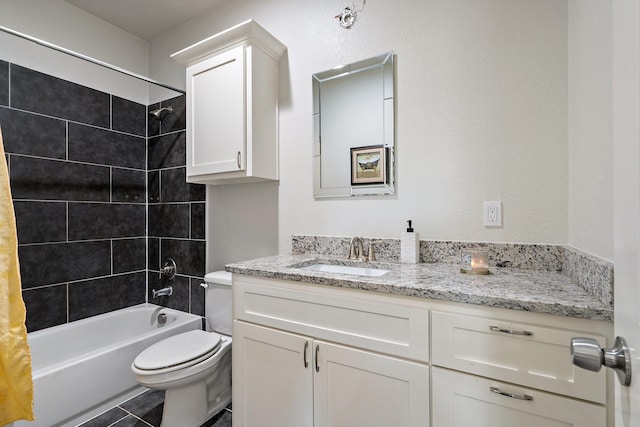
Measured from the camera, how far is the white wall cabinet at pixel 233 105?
1709 millimetres

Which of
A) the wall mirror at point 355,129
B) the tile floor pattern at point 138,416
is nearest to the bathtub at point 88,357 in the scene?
the tile floor pattern at point 138,416

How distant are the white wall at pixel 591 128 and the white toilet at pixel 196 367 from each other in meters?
1.77

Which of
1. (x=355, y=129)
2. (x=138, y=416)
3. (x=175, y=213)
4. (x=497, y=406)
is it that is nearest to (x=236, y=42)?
(x=355, y=129)

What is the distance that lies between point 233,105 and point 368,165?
2.83ft

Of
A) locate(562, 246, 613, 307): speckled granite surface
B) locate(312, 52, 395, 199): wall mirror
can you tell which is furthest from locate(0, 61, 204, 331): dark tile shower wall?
locate(562, 246, 613, 307): speckled granite surface

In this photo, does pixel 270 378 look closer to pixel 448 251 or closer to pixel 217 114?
pixel 448 251

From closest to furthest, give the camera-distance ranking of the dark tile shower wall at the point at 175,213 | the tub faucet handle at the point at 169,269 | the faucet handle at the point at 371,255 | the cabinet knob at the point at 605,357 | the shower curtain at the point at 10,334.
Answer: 1. the cabinet knob at the point at 605,357
2. the shower curtain at the point at 10,334
3. the faucet handle at the point at 371,255
4. the dark tile shower wall at the point at 175,213
5. the tub faucet handle at the point at 169,269

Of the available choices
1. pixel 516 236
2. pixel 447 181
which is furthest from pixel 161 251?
pixel 516 236

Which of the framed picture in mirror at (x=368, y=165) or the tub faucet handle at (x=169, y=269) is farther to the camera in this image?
the tub faucet handle at (x=169, y=269)

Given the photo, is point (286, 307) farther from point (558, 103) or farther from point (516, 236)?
point (558, 103)

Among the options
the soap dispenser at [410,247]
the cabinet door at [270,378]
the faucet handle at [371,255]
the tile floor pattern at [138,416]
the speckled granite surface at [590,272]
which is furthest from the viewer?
the tile floor pattern at [138,416]

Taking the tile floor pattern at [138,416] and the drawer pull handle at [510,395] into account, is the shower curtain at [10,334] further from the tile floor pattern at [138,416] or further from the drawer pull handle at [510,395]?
the drawer pull handle at [510,395]

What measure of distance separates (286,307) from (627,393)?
1.04 metres

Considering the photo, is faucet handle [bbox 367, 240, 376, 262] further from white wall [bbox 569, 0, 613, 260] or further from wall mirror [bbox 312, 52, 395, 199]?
white wall [bbox 569, 0, 613, 260]
